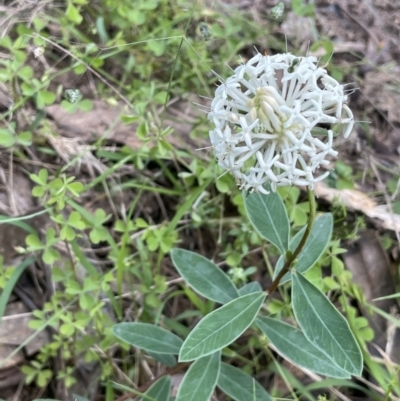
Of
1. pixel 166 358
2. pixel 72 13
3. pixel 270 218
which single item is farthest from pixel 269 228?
pixel 72 13

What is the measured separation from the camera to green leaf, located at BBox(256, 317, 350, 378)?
144cm

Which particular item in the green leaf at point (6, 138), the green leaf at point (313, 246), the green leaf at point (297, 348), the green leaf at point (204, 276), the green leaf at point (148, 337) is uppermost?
the green leaf at point (6, 138)

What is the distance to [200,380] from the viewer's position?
4.81 feet

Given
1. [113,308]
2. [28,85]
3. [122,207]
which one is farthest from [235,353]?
[28,85]

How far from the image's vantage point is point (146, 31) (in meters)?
2.36

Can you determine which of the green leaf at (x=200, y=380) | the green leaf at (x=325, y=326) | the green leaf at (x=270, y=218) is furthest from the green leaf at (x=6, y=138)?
the green leaf at (x=325, y=326)

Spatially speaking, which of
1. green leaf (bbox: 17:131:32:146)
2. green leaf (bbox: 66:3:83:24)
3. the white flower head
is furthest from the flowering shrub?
green leaf (bbox: 66:3:83:24)

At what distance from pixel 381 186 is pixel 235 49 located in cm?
92

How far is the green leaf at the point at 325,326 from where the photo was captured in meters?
1.21

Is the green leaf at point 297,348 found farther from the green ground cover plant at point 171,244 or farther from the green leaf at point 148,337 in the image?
the green leaf at point 148,337

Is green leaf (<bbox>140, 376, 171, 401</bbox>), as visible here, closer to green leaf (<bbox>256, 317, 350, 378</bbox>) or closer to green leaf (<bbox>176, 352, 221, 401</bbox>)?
green leaf (<bbox>176, 352, 221, 401</bbox>)

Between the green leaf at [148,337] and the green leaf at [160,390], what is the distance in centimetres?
9

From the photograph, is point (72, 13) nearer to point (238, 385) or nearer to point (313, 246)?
point (313, 246)

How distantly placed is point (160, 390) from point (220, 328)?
0.39 meters
